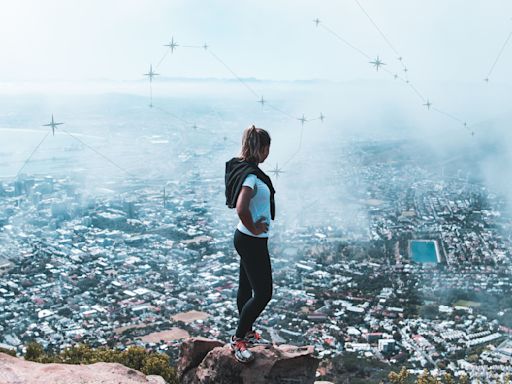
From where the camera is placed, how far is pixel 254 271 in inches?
142

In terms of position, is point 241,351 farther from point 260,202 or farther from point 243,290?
point 260,202

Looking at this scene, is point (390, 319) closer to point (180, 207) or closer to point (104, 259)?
point (104, 259)

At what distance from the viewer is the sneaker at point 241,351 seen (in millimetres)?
3797

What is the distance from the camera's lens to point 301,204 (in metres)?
22.8

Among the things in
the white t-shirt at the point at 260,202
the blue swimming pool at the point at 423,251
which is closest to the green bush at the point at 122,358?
the white t-shirt at the point at 260,202

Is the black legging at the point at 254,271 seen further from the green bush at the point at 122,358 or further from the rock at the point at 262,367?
the green bush at the point at 122,358

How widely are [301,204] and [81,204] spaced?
8.56 meters

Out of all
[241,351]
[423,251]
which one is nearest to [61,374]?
[241,351]

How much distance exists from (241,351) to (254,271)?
0.62m

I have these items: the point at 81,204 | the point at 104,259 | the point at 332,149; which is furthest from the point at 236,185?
the point at 332,149

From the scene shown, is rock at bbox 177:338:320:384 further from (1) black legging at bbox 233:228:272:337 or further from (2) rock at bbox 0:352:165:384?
(2) rock at bbox 0:352:165:384

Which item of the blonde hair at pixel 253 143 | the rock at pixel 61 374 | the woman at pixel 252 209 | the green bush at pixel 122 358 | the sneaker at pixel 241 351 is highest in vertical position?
the blonde hair at pixel 253 143

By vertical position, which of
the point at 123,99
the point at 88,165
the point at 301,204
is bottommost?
the point at 301,204

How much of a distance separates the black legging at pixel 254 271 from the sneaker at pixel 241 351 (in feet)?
0.25
